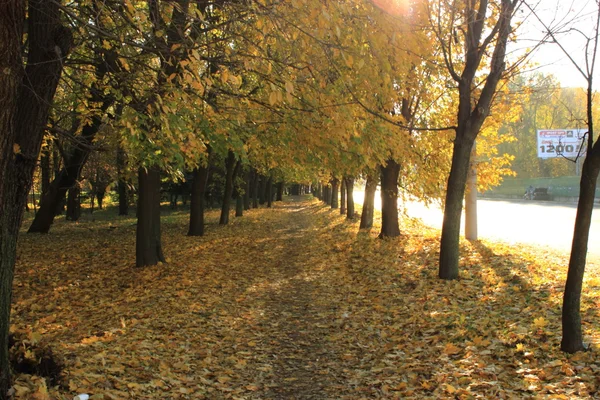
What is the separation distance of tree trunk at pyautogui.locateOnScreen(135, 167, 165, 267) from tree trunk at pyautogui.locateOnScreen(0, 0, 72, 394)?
6107 mm

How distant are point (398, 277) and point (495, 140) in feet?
25.9

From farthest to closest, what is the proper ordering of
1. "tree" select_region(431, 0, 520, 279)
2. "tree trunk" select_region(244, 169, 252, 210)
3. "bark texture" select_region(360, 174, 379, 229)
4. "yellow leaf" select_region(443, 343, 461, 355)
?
"tree trunk" select_region(244, 169, 252, 210)
"bark texture" select_region(360, 174, 379, 229)
"tree" select_region(431, 0, 520, 279)
"yellow leaf" select_region(443, 343, 461, 355)

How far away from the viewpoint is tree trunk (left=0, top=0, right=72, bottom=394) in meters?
3.58

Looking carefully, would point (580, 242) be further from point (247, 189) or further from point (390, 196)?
point (247, 189)

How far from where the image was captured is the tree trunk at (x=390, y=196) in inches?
576

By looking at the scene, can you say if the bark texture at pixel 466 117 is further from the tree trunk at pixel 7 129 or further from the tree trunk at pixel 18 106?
the tree trunk at pixel 7 129

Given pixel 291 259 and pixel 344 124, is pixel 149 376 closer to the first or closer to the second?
pixel 344 124

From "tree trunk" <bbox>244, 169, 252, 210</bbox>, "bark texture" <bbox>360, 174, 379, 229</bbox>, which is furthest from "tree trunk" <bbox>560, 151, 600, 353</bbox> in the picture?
"tree trunk" <bbox>244, 169, 252, 210</bbox>

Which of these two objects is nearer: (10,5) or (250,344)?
(10,5)

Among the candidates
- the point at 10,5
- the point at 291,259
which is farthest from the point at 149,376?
the point at 291,259

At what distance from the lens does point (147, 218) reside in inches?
429

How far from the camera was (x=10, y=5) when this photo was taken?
347 centimetres

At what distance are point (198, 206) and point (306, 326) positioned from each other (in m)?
11.5

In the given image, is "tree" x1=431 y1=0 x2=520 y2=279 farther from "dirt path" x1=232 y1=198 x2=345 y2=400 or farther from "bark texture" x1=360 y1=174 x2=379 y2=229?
"bark texture" x1=360 y1=174 x2=379 y2=229
